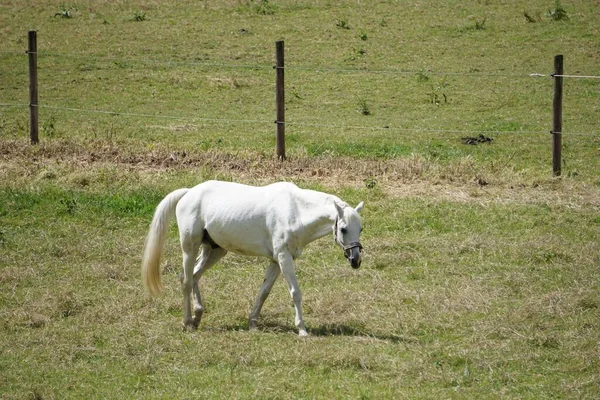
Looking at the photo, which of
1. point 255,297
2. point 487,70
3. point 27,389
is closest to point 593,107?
point 487,70

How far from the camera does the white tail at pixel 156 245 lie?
917 cm

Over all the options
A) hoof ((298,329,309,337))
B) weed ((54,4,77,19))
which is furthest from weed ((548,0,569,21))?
hoof ((298,329,309,337))

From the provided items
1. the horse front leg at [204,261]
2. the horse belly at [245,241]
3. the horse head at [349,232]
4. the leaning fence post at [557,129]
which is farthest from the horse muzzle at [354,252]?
the leaning fence post at [557,129]

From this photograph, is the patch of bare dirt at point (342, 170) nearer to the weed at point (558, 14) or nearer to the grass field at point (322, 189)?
the grass field at point (322, 189)

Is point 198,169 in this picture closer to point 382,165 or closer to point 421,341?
point 382,165

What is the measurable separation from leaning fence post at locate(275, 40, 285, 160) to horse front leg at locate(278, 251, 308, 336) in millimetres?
6468

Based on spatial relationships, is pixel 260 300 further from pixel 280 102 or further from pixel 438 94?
pixel 438 94

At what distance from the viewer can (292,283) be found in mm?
8641

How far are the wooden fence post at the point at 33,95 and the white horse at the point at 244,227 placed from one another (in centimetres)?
757

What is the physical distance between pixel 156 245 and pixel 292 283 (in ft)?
4.61

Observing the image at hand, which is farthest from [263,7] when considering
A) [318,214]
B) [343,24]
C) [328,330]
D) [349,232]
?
[349,232]

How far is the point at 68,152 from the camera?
15.4m

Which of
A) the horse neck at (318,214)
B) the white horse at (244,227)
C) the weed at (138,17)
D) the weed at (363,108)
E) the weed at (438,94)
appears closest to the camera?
the horse neck at (318,214)

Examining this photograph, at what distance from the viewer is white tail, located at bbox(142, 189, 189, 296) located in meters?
9.17
